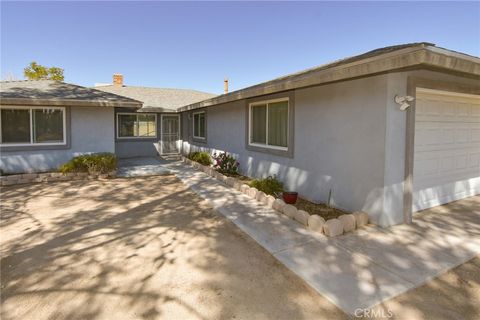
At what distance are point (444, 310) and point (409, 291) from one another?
12.3 inches

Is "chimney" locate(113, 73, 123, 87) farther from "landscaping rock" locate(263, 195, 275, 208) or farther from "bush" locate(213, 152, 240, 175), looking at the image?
"landscaping rock" locate(263, 195, 275, 208)

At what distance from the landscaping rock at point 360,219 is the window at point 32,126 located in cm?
949

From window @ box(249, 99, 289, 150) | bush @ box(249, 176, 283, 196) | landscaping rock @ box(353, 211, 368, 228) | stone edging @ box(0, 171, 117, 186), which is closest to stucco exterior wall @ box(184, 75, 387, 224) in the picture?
landscaping rock @ box(353, 211, 368, 228)

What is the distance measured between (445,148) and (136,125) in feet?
45.6

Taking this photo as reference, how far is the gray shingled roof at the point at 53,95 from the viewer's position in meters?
8.11

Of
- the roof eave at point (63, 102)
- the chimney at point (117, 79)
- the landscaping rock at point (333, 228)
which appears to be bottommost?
the landscaping rock at point (333, 228)

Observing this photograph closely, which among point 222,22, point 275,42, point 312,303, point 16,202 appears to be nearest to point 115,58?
point 222,22

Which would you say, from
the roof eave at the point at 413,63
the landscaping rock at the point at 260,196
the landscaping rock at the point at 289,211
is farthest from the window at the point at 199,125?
the roof eave at the point at 413,63

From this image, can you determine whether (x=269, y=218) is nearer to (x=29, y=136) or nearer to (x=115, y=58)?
(x=29, y=136)

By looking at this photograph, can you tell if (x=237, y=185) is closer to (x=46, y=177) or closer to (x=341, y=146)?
(x=341, y=146)

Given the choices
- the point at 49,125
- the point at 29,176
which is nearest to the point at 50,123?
the point at 49,125

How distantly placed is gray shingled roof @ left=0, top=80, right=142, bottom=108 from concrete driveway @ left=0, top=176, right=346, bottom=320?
13.6 feet

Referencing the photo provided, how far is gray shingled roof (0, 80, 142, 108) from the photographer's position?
8.11m

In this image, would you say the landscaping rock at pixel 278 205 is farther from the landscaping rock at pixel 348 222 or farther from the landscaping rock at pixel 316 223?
the landscaping rock at pixel 348 222
